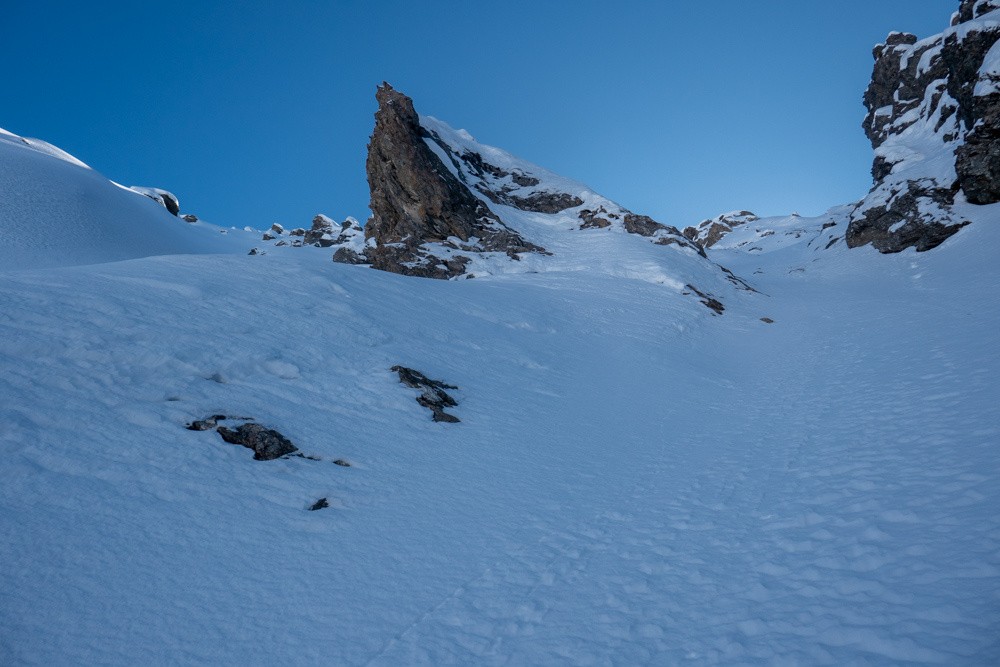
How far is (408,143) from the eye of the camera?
136 ft

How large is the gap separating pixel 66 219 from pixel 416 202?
25.7m

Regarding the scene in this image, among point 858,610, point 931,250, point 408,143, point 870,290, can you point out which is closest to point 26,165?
point 408,143

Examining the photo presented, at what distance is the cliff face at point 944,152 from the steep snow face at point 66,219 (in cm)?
6050

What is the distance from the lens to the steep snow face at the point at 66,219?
93.9 feet

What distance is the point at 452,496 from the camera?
23.9 ft

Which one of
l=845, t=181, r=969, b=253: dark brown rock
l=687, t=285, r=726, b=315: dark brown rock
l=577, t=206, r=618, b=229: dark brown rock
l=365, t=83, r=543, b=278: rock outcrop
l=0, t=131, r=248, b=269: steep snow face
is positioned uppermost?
l=845, t=181, r=969, b=253: dark brown rock

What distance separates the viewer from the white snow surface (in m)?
4.25

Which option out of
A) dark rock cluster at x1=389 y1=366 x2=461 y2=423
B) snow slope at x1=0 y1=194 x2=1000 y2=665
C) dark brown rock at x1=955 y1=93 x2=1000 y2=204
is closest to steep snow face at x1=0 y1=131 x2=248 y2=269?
snow slope at x1=0 y1=194 x2=1000 y2=665

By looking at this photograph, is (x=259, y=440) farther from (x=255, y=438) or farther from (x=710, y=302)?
(x=710, y=302)

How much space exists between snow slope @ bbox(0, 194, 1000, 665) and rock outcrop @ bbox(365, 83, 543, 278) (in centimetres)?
2479

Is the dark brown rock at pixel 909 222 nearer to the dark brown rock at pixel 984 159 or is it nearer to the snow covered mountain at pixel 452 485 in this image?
the dark brown rock at pixel 984 159

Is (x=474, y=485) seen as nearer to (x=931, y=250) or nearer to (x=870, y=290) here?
(x=870, y=290)

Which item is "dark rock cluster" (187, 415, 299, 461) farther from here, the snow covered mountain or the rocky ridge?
the rocky ridge

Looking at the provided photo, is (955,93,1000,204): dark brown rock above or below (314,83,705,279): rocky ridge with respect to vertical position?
above
